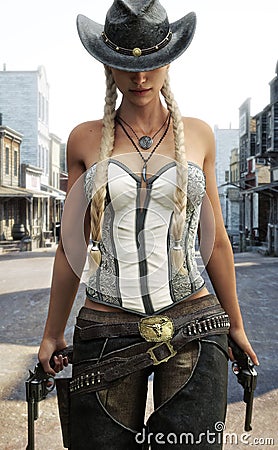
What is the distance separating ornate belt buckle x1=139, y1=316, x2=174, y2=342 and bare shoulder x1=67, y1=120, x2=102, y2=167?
Result: 1.99ft

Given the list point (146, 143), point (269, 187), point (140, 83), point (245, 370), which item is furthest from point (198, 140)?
point (269, 187)

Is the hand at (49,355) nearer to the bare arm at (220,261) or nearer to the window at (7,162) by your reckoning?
the bare arm at (220,261)

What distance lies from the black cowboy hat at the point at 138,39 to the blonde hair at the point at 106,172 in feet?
0.40

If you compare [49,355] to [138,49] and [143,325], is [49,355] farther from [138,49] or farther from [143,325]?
[138,49]

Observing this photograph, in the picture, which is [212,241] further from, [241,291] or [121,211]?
[241,291]

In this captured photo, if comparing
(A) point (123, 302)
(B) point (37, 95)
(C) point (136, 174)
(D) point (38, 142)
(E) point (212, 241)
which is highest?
(B) point (37, 95)

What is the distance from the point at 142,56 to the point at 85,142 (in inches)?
14.9

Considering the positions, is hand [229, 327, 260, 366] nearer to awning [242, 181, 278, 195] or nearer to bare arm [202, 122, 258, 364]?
bare arm [202, 122, 258, 364]

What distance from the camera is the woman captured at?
6.39ft

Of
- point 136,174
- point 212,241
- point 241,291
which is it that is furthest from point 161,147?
point 241,291

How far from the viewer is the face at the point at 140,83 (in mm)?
2018

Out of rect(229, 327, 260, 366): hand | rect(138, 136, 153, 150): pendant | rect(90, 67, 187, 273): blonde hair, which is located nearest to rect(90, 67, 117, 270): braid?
rect(90, 67, 187, 273): blonde hair

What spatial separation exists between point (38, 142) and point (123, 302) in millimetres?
42565

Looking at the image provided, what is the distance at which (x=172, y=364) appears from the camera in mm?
1955
